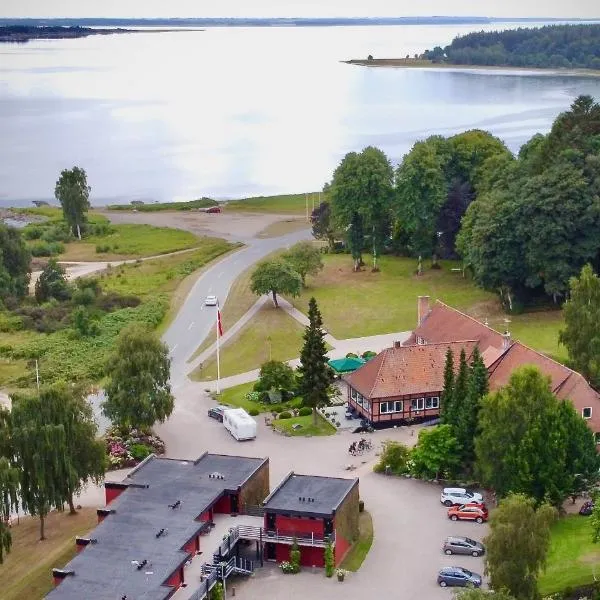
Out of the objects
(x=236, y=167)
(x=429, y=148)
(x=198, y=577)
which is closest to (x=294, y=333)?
(x=429, y=148)

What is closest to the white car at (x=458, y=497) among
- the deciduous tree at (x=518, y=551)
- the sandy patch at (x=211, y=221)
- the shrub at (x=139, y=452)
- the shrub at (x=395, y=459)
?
the shrub at (x=395, y=459)

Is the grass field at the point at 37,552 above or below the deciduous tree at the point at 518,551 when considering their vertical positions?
below

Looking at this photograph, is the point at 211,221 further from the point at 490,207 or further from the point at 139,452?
the point at 139,452

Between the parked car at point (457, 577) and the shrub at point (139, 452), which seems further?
the shrub at point (139, 452)

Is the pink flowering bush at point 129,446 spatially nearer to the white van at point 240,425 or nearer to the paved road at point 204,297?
the white van at point 240,425

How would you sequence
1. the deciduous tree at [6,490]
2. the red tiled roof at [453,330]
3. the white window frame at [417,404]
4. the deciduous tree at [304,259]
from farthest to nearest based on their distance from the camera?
the deciduous tree at [304,259] → the red tiled roof at [453,330] → the white window frame at [417,404] → the deciduous tree at [6,490]

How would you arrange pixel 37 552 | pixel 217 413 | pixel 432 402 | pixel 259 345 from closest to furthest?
pixel 37 552 < pixel 432 402 < pixel 217 413 < pixel 259 345

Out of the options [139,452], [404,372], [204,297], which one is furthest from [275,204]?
[139,452]
